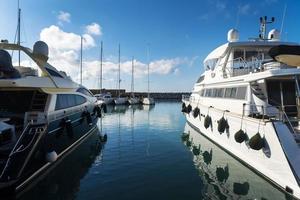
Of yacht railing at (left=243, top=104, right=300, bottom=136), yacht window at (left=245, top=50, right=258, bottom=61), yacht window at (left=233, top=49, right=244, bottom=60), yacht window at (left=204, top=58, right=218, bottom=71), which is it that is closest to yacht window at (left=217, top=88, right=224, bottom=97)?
yacht window at (left=233, top=49, right=244, bottom=60)

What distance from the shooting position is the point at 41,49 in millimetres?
12695

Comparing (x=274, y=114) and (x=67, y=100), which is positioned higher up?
(x=67, y=100)

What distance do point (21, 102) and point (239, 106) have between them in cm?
972

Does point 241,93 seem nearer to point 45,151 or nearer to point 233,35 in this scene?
point 233,35

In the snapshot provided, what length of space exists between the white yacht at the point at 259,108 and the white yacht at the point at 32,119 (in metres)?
7.27

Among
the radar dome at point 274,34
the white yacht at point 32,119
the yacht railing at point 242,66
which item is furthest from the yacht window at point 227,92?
the white yacht at point 32,119

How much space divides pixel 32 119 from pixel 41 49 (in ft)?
13.7

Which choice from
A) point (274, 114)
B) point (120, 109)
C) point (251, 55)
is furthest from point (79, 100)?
point (120, 109)

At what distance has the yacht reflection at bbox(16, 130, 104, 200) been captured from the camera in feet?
27.9

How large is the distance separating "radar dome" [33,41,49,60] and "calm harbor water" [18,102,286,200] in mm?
4955

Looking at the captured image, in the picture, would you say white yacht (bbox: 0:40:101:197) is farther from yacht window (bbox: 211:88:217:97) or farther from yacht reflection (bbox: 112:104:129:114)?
yacht reflection (bbox: 112:104:129:114)

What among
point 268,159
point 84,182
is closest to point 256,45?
point 268,159

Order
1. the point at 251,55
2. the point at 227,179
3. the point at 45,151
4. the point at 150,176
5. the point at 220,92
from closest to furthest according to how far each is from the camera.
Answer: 1. the point at 45,151
2. the point at 227,179
3. the point at 150,176
4. the point at 251,55
5. the point at 220,92

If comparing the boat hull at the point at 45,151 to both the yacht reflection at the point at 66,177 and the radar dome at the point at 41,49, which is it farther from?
the radar dome at the point at 41,49
